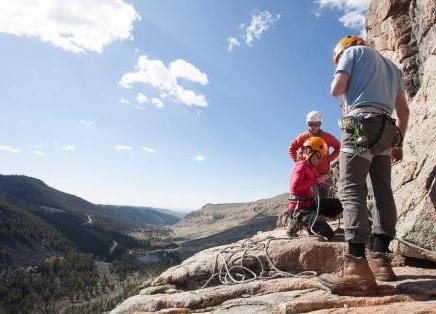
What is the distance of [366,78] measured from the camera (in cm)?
607

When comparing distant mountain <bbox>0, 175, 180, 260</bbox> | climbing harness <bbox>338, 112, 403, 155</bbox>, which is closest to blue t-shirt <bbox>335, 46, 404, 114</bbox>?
climbing harness <bbox>338, 112, 403, 155</bbox>

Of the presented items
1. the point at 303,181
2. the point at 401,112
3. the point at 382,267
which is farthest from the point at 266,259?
the point at 401,112

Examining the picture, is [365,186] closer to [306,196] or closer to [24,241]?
[306,196]

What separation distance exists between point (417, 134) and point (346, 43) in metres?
3.65

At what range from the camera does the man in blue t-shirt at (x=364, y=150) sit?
574 cm

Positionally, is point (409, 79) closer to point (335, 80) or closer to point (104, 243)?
point (335, 80)

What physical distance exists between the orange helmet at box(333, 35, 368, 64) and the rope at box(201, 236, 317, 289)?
13.2 ft

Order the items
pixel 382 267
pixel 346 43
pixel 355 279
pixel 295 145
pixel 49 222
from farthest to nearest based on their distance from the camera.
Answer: pixel 49 222, pixel 295 145, pixel 346 43, pixel 382 267, pixel 355 279

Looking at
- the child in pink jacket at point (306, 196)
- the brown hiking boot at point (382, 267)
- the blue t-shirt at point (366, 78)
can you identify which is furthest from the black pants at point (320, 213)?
the blue t-shirt at point (366, 78)

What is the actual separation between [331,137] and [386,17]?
282 inches

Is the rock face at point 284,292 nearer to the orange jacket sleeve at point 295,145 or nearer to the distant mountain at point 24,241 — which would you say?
the orange jacket sleeve at point 295,145

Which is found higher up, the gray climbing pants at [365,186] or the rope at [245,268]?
the gray climbing pants at [365,186]

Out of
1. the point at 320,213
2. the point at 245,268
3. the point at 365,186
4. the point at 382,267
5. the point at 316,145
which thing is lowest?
the point at 245,268

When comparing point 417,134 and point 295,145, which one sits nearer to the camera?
point 417,134
